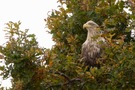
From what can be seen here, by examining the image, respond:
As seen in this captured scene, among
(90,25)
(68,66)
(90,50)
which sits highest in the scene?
(90,25)

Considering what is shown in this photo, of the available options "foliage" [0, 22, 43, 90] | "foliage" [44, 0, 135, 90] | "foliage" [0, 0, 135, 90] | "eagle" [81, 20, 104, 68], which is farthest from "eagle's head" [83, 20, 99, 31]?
"foliage" [0, 22, 43, 90]

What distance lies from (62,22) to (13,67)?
2793 millimetres

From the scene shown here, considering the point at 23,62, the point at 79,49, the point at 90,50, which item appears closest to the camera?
the point at 23,62

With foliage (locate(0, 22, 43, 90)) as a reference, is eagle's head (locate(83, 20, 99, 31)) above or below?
above

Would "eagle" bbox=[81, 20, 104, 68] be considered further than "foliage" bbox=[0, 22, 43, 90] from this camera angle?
Yes

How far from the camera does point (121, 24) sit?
33.1 feet

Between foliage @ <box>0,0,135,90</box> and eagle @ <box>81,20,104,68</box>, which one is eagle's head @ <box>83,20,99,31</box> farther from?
foliage @ <box>0,0,135,90</box>

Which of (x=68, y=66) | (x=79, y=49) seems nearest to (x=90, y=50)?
(x=79, y=49)

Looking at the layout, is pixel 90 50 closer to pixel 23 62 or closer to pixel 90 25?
pixel 90 25

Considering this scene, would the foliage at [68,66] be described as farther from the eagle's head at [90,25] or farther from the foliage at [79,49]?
the eagle's head at [90,25]

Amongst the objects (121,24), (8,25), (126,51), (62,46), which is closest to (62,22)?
(62,46)

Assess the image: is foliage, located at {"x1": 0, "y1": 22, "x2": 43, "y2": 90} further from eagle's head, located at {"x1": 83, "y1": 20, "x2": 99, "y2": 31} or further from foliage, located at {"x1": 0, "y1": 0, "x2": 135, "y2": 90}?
eagle's head, located at {"x1": 83, "y1": 20, "x2": 99, "y2": 31}

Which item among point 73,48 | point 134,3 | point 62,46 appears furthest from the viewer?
point 62,46

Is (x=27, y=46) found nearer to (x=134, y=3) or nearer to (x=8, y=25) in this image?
(x=8, y=25)
